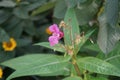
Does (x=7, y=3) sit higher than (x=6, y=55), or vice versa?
(x=7, y=3)

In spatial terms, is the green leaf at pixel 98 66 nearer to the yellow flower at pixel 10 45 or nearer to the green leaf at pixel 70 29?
the green leaf at pixel 70 29

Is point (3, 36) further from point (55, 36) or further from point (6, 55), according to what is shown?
point (55, 36)

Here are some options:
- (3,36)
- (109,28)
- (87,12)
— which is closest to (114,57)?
(109,28)

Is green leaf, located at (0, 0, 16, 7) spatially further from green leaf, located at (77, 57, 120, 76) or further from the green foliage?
green leaf, located at (77, 57, 120, 76)

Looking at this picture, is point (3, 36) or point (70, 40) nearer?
point (70, 40)

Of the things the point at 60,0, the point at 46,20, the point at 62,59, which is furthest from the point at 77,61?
the point at 46,20

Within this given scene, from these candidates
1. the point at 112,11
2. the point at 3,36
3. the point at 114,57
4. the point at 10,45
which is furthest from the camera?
the point at 10,45

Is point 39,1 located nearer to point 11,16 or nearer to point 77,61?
point 11,16
